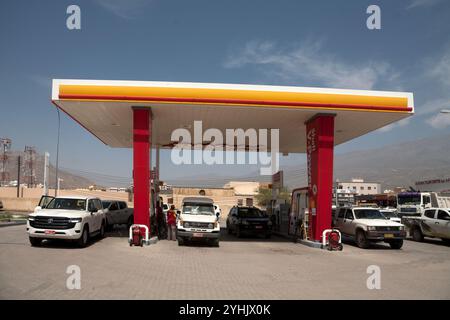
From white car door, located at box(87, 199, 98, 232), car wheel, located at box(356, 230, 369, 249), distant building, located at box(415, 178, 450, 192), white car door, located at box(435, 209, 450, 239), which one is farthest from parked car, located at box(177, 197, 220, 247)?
distant building, located at box(415, 178, 450, 192)

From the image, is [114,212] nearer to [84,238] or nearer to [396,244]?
[84,238]

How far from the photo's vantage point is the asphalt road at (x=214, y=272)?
8648 millimetres

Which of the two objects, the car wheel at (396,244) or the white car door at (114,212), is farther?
the white car door at (114,212)

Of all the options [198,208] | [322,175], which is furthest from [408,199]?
[198,208]

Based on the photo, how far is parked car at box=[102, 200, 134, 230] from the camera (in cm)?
2392

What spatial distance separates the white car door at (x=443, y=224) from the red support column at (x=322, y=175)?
255 inches

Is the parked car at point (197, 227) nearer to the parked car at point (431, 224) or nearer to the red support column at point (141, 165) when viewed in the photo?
the red support column at point (141, 165)

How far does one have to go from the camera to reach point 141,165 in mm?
17984

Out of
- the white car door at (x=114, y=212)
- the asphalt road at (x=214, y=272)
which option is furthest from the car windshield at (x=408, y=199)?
the white car door at (x=114, y=212)

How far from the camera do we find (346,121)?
66.7ft

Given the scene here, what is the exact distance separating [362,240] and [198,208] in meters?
7.06

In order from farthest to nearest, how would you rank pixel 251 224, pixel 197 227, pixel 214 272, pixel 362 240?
pixel 251 224, pixel 362 240, pixel 197 227, pixel 214 272
